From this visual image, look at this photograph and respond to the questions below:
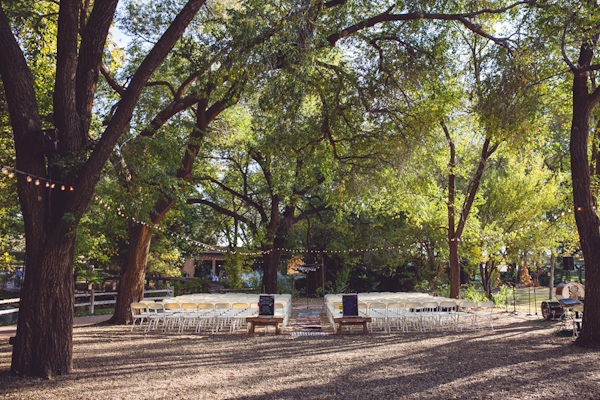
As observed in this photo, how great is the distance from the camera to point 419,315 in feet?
33.6

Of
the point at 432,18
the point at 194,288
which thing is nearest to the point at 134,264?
the point at 194,288

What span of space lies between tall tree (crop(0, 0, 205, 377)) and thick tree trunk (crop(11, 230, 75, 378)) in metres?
0.01

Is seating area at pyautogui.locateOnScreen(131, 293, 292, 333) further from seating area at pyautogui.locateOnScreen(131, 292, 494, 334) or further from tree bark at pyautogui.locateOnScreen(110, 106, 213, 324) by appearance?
tree bark at pyautogui.locateOnScreen(110, 106, 213, 324)

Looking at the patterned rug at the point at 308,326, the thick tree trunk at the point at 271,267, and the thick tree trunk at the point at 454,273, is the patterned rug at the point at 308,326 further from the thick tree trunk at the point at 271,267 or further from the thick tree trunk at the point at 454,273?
the thick tree trunk at the point at 454,273

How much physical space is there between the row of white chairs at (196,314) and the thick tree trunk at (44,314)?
14.7ft

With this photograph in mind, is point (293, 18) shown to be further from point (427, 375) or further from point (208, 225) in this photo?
point (208, 225)

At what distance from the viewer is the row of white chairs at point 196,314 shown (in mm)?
10508

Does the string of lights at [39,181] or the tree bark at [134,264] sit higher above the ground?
the string of lights at [39,181]

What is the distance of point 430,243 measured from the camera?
2197 centimetres

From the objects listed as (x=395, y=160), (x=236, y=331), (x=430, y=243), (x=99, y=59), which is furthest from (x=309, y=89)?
(x=430, y=243)

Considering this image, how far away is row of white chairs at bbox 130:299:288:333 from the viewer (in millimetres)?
10508

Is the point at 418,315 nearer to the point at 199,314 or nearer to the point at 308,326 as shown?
the point at 308,326

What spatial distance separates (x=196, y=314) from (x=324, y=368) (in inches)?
205

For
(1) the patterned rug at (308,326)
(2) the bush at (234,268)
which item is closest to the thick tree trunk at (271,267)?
(2) the bush at (234,268)
